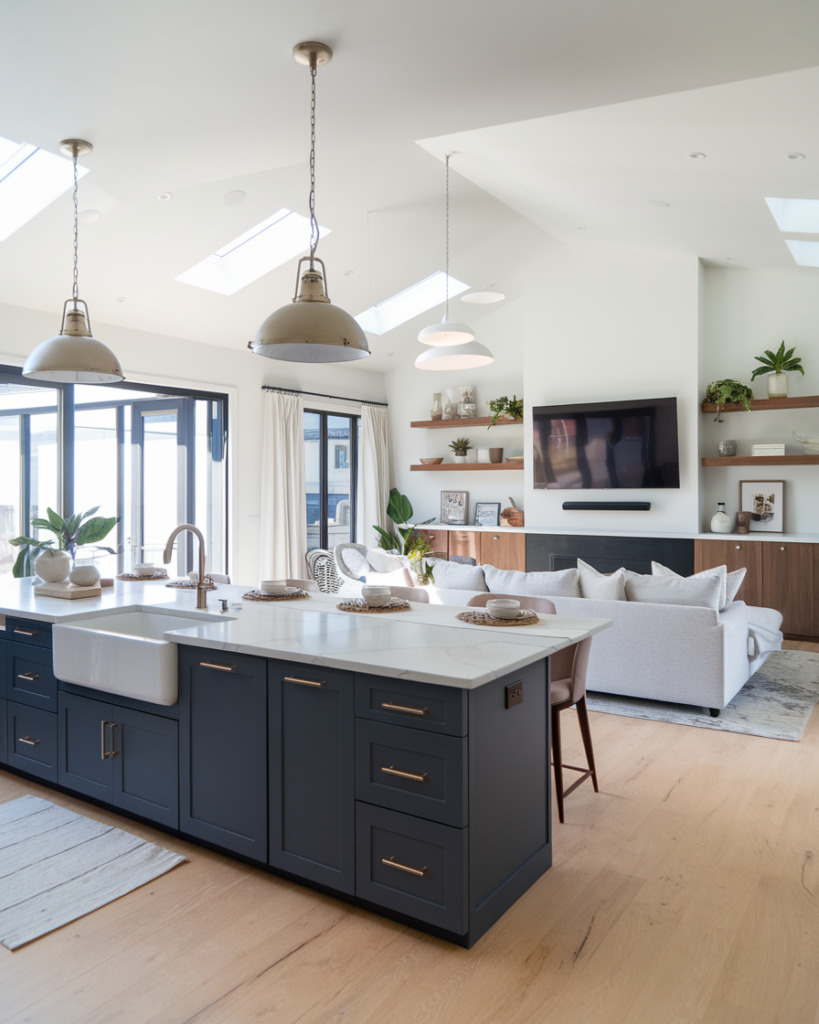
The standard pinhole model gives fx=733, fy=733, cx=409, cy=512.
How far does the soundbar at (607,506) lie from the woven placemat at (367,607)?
4.60m

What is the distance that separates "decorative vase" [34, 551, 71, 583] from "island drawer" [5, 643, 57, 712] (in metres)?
0.47

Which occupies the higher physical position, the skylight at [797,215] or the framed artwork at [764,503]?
the skylight at [797,215]

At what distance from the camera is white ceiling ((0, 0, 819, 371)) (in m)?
2.30

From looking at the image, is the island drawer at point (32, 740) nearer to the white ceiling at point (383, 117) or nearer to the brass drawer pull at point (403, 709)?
the brass drawer pull at point (403, 709)

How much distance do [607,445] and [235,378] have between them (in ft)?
12.7

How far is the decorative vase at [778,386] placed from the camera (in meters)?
6.82

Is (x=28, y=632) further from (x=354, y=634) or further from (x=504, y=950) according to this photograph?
(x=504, y=950)

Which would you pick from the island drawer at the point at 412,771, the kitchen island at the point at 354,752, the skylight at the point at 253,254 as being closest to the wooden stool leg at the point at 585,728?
the kitchen island at the point at 354,752

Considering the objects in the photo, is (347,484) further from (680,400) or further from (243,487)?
(680,400)

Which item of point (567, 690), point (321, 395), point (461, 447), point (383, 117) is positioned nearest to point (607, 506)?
point (461, 447)

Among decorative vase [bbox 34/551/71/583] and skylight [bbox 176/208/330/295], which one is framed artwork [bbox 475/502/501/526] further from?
decorative vase [bbox 34/551/71/583]

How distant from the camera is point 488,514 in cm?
885

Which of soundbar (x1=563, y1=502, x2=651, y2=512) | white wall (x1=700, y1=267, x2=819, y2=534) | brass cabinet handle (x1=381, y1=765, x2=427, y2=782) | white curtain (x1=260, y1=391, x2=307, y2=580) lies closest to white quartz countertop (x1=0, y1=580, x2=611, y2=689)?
brass cabinet handle (x1=381, y1=765, x2=427, y2=782)

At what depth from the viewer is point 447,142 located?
5.28m
